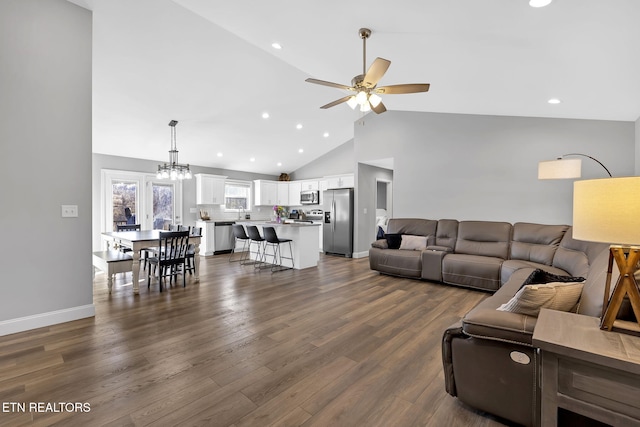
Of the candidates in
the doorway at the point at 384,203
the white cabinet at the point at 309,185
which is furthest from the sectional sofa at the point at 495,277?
the white cabinet at the point at 309,185

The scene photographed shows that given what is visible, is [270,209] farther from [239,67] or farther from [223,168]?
[239,67]

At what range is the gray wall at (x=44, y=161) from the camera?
106 inches

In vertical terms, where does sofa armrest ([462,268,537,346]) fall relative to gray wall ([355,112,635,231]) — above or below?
below

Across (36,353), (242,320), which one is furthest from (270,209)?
(36,353)

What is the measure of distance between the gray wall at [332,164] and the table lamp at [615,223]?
22.4 feet

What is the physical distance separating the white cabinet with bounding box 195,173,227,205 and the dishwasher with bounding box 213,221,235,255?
2.34ft

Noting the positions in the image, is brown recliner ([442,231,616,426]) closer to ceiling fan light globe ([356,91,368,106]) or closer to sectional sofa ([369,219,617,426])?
sectional sofa ([369,219,617,426])

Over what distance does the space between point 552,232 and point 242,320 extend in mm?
4398

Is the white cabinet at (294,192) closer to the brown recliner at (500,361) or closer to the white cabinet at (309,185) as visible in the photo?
the white cabinet at (309,185)

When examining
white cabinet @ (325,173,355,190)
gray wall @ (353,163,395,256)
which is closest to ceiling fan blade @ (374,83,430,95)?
gray wall @ (353,163,395,256)

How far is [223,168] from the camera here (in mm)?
8344

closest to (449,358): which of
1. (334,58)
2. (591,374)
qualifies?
(591,374)

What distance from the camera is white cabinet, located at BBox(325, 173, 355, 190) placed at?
771 cm

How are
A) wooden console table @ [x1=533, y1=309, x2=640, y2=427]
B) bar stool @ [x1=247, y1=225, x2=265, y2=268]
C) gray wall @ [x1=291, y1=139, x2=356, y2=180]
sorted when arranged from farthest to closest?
gray wall @ [x1=291, y1=139, x2=356, y2=180]
bar stool @ [x1=247, y1=225, x2=265, y2=268]
wooden console table @ [x1=533, y1=309, x2=640, y2=427]
